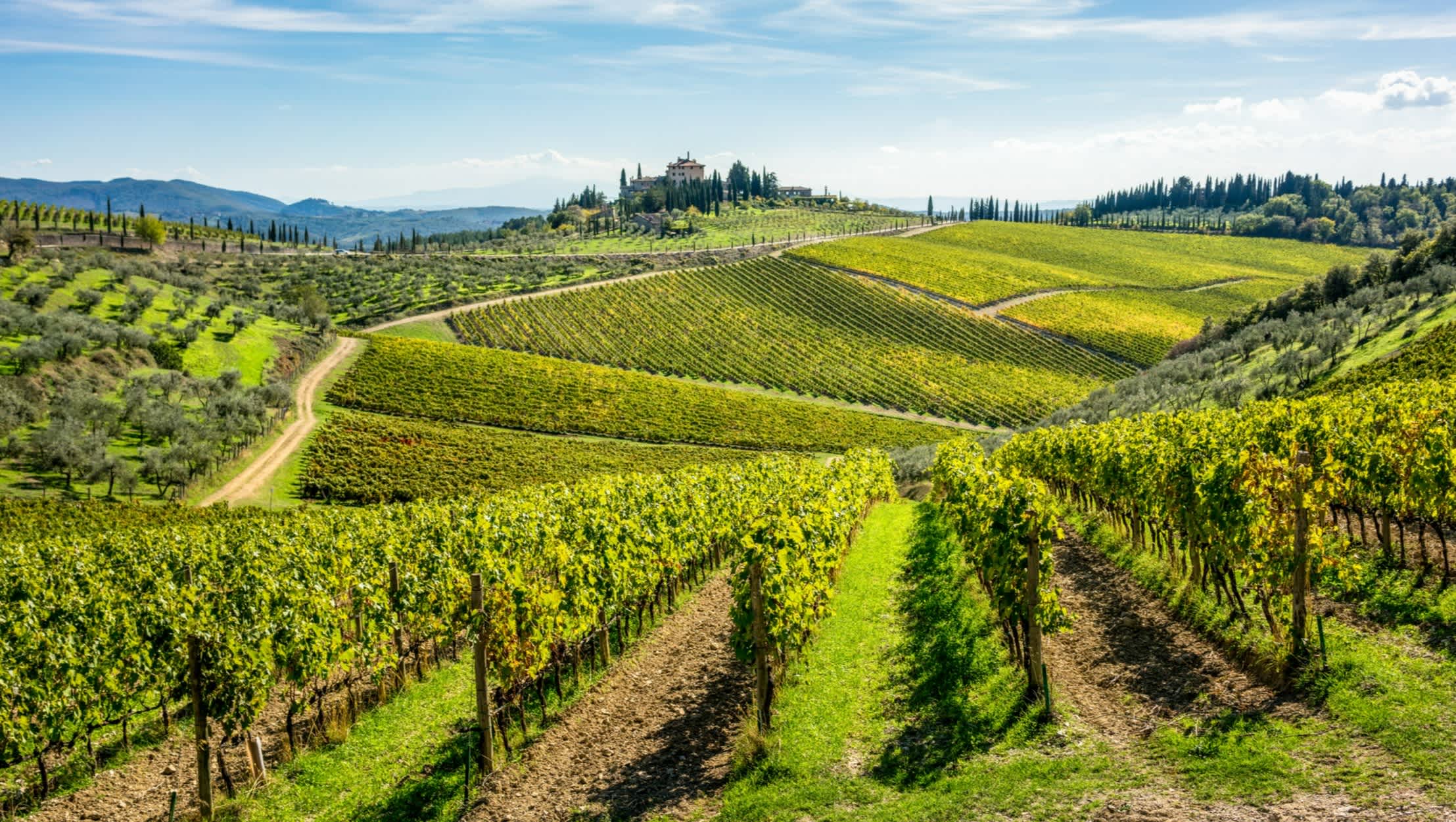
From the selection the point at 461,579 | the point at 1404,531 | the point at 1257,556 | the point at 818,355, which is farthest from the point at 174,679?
the point at 818,355

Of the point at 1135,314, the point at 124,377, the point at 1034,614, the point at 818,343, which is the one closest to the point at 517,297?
the point at 818,343

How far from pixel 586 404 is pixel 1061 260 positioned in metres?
121

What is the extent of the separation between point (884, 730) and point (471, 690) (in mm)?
9251

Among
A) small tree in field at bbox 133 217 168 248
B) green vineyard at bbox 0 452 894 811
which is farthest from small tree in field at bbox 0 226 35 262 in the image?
Answer: green vineyard at bbox 0 452 894 811

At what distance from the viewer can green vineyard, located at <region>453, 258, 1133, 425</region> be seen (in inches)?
3836

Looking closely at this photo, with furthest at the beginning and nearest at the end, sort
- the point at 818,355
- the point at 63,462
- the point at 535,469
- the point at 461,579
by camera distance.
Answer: the point at 818,355, the point at 535,469, the point at 63,462, the point at 461,579

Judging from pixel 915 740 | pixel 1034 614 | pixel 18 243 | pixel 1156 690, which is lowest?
pixel 915 740

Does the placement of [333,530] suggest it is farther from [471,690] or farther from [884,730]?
[884,730]

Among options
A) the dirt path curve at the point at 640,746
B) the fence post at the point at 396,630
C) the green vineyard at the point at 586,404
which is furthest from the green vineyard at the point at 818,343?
the fence post at the point at 396,630

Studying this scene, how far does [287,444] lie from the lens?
64375 millimetres

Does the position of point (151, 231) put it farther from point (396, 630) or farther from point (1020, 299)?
point (396, 630)

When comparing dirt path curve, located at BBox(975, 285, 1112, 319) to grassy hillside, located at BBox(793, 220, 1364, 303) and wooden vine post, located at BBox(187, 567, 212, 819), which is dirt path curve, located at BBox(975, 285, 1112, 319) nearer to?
grassy hillside, located at BBox(793, 220, 1364, 303)

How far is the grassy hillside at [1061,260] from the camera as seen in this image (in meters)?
143

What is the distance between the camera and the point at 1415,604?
1702 cm
